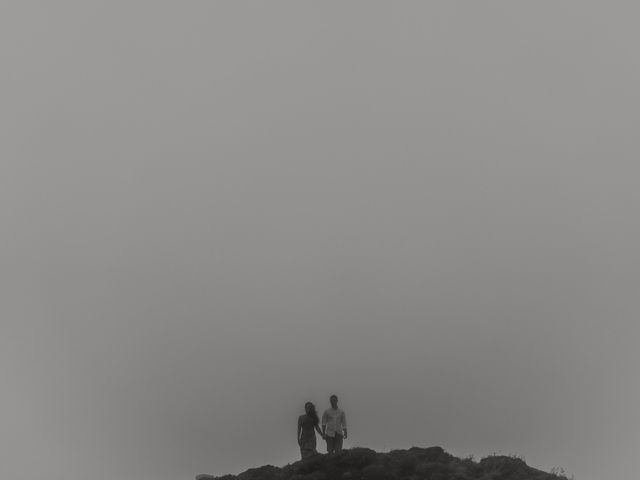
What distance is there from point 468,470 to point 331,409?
5.55m

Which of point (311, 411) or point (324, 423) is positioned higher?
point (311, 411)

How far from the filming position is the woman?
1299 inches

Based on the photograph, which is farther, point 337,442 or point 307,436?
point 337,442

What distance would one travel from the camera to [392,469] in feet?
97.4

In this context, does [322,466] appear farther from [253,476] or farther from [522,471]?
[522,471]

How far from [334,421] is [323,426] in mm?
465

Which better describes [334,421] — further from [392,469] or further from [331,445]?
[392,469]

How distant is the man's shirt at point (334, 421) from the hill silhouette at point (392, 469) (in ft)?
5.90

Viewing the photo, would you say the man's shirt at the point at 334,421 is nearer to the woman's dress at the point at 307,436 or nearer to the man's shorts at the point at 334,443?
the man's shorts at the point at 334,443

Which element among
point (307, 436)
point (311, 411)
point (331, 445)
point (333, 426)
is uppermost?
point (311, 411)

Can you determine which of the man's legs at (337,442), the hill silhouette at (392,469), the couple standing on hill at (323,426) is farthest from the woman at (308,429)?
the hill silhouette at (392,469)

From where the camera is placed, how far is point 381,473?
29078 millimetres

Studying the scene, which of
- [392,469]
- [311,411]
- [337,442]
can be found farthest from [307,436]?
[392,469]

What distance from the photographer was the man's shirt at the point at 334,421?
3294 cm
